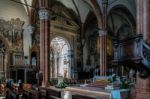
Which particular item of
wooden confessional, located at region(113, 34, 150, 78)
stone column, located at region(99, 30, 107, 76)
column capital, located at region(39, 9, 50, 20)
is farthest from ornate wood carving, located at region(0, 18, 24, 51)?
wooden confessional, located at region(113, 34, 150, 78)

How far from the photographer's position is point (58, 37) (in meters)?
19.5

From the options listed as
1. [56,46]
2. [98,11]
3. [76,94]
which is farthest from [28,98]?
[56,46]

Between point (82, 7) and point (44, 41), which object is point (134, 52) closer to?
point (44, 41)

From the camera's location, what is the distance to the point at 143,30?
19.3ft

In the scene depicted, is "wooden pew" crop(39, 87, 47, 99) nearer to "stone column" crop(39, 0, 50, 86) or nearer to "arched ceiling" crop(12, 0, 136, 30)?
"stone column" crop(39, 0, 50, 86)

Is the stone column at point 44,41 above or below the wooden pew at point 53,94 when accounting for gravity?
above

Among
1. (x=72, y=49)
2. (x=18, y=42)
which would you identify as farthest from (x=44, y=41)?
(x=72, y=49)

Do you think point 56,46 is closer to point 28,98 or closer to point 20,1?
point 20,1

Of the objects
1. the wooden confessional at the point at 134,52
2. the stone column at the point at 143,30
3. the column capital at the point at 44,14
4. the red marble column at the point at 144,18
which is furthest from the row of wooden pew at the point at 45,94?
the red marble column at the point at 144,18

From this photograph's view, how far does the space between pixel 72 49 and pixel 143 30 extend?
1450cm

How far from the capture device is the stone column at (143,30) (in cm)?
571

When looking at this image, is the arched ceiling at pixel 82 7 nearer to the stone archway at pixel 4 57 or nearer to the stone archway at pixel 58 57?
the stone archway at pixel 58 57

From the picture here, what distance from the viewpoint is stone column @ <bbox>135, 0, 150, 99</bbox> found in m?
5.71

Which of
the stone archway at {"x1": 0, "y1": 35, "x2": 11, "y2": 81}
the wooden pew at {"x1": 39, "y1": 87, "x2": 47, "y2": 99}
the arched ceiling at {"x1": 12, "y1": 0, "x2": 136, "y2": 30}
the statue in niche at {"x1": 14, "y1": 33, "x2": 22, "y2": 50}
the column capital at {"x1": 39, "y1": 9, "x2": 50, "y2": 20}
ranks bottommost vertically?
the wooden pew at {"x1": 39, "y1": 87, "x2": 47, "y2": 99}
